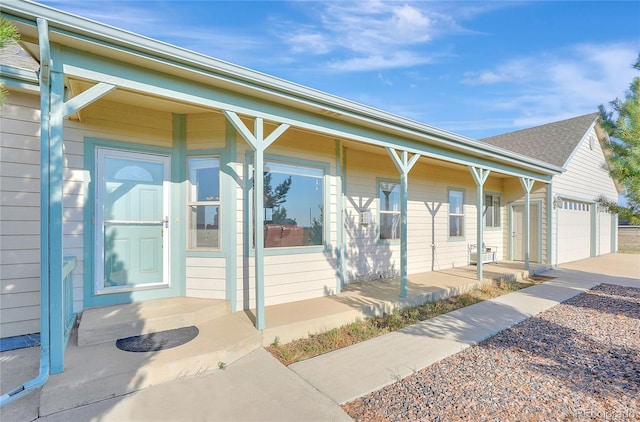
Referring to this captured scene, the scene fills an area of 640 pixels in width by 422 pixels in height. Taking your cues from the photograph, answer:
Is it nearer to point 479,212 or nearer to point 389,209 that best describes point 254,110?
point 389,209

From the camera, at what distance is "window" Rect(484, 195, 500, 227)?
1015 cm

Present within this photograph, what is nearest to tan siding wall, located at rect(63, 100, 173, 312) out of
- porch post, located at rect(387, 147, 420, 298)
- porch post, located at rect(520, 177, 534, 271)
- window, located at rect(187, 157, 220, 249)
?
window, located at rect(187, 157, 220, 249)

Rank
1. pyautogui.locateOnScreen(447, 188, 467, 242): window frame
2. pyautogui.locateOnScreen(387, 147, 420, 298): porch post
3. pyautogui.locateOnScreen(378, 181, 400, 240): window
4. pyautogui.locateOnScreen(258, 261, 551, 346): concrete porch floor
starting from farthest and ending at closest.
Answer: pyautogui.locateOnScreen(447, 188, 467, 242): window frame, pyautogui.locateOnScreen(378, 181, 400, 240): window, pyautogui.locateOnScreen(387, 147, 420, 298): porch post, pyautogui.locateOnScreen(258, 261, 551, 346): concrete porch floor

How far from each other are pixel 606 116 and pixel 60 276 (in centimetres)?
860

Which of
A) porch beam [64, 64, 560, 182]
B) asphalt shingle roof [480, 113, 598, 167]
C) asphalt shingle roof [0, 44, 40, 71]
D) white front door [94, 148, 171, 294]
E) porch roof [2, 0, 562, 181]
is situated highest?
asphalt shingle roof [480, 113, 598, 167]

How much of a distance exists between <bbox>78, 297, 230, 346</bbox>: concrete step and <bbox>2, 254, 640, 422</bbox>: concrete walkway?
966mm

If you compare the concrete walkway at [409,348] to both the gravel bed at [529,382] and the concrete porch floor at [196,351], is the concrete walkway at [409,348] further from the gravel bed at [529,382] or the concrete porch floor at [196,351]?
the concrete porch floor at [196,351]

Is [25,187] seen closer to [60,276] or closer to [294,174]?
[60,276]

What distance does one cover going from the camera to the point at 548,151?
11.2 m

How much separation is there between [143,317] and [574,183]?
1365 centimetres

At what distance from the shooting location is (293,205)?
5129 millimetres

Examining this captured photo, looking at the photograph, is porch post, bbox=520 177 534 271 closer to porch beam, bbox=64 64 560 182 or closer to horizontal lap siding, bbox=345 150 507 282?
horizontal lap siding, bbox=345 150 507 282

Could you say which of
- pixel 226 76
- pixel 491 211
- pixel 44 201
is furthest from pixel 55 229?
pixel 491 211

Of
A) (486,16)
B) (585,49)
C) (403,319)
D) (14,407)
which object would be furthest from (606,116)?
(14,407)
